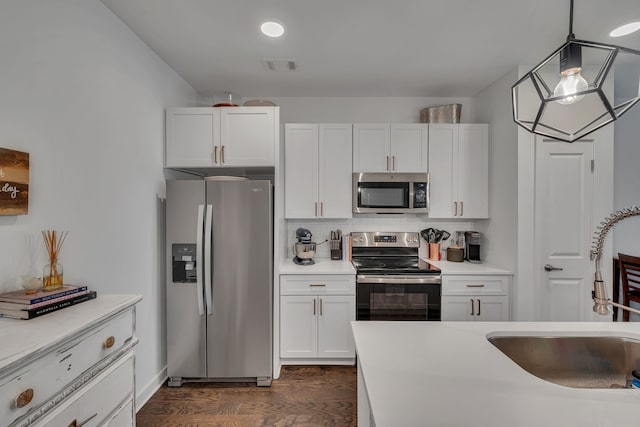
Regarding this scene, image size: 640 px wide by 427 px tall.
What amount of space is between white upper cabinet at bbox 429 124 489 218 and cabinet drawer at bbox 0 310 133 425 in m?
2.80

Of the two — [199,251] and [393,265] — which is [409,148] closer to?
[393,265]

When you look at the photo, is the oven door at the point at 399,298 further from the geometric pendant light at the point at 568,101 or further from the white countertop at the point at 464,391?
the geometric pendant light at the point at 568,101

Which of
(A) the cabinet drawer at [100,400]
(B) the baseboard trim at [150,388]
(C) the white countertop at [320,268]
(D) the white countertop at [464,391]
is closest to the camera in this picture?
(D) the white countertop at [464,391]

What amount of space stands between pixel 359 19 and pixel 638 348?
2.26m

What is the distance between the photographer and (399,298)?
2705 millimetres

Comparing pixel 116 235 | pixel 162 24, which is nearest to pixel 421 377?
pixel 116 235

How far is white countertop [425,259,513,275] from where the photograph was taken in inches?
106

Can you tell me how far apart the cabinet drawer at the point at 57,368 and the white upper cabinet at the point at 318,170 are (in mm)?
1909

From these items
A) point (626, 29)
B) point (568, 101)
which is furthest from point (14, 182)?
point (626, 29)

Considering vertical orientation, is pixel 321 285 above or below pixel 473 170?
below

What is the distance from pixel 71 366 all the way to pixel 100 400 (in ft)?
0.85

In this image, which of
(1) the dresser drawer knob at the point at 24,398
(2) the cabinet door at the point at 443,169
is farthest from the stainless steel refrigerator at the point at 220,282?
(2) the cabinet door at the point at 443,169

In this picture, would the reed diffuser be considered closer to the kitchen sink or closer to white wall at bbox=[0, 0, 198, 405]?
white wall at bbox=[0, 0, 198, 405]

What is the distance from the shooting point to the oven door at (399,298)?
106 inches
